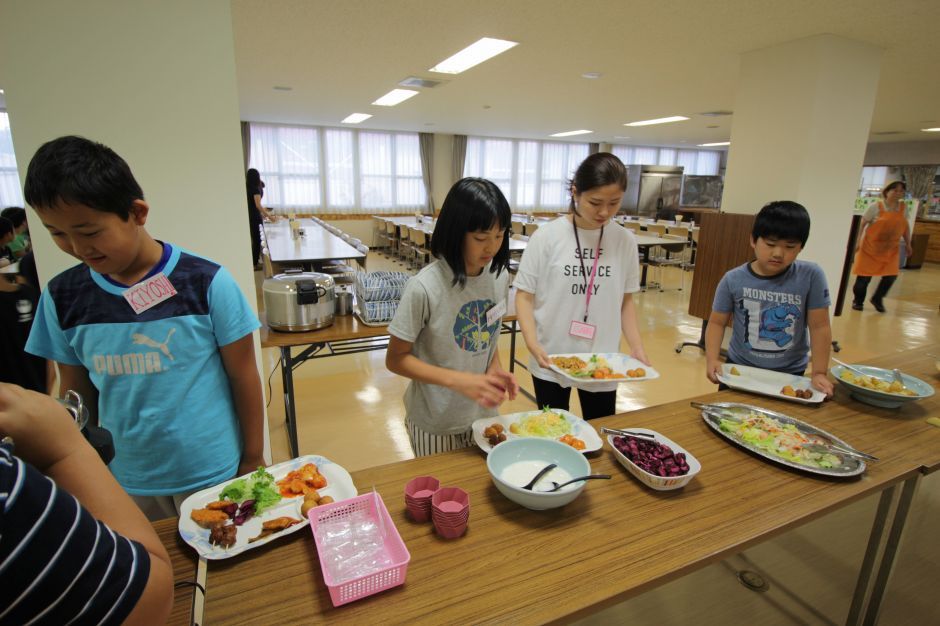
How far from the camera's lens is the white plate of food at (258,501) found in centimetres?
82

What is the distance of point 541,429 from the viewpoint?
120 cm

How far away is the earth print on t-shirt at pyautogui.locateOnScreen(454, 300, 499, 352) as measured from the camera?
4.07 ft

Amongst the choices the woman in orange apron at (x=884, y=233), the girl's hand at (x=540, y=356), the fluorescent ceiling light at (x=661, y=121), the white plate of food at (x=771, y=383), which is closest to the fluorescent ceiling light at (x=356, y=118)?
the fluorescent ceiling light at (x=661, y=121)

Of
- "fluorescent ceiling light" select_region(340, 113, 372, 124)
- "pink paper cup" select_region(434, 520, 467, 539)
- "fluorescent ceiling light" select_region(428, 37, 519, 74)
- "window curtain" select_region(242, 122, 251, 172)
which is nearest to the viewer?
"pink paper cup" select_region(434, 520, 467, 539)

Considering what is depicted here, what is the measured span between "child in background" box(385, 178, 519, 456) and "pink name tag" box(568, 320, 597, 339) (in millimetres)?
438

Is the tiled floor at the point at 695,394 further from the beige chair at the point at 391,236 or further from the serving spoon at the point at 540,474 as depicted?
the beige chair at the point at 391,236

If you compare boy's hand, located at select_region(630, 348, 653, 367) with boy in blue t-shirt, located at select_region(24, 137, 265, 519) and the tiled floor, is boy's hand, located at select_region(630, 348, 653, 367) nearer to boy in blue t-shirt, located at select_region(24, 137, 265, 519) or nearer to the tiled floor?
the tiled floor

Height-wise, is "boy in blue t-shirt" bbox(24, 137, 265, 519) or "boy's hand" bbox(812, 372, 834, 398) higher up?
"boy in blue t-shirt" bbox(24, 137, 265, 519)

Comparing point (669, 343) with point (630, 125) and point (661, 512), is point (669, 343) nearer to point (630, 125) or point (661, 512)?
point (661, 512)

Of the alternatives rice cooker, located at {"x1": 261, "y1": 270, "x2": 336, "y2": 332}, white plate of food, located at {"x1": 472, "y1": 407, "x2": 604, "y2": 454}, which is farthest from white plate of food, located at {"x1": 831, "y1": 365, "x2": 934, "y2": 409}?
rice cooker, located at {"x1": 261, "y1": 270, "x2": 336, "y2": 332}

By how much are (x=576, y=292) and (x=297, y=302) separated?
1.37m

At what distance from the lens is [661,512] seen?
96 centimetres

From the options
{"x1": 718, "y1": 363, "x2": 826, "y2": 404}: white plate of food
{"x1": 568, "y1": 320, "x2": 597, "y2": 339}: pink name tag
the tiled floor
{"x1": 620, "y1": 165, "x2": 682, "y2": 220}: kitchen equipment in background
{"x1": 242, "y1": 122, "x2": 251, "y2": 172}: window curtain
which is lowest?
the tiled floor

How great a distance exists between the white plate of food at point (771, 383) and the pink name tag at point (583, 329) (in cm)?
45
